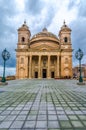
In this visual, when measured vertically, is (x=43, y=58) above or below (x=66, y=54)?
below

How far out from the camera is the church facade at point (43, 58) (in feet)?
190

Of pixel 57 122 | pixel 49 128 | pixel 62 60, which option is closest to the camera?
pixel 49 128

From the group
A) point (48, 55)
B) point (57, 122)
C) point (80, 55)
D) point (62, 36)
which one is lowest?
point (57, 122)

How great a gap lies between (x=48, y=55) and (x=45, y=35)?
12835 millimetres

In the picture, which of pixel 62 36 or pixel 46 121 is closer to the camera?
pixel 46 121

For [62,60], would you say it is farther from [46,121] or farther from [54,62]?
[46,121]

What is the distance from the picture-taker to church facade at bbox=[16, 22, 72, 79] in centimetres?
5791

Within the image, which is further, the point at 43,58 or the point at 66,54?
the point at 43,58

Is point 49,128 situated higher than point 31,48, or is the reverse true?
point 31,48

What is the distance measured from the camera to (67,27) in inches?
2450

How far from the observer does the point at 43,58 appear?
60938 millimetres

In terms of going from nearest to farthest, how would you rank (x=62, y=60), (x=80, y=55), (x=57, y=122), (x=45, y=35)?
(x=57, y=122)
(x=80, y=55)
(x=62, y=60)
(x=45, y=35)

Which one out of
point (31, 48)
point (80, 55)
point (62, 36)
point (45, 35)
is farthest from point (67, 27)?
point (80, 55)

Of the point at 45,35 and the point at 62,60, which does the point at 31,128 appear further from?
the point at 45,35
